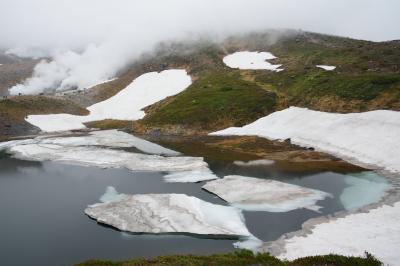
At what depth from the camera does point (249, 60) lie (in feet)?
545

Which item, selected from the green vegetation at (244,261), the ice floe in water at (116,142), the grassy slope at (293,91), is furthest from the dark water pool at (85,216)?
the grassy slope at (293,91)

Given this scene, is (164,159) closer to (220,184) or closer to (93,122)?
(220,184)

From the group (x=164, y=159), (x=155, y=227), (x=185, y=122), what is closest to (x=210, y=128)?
(x=185, y=122)

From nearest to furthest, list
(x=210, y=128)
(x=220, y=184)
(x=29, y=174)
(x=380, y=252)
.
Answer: (x=380, y=252) < (x=220, y=184) < (x=29, y=174) < (x=210, y=128)

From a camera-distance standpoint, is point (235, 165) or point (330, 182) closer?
point (330, 182)

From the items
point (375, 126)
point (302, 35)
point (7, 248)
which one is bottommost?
point (7, 248)

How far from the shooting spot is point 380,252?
25500mm

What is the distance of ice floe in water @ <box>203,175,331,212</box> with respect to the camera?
38.8 meters

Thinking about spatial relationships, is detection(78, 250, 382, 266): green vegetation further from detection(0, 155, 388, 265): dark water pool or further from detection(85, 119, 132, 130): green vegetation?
detection(85, 119, 132, 130): green vegetation

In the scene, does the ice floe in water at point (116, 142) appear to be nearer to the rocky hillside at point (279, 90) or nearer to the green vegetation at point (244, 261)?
the rocky hillside at point (279, 90)

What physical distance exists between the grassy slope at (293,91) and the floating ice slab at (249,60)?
7387 millimetres

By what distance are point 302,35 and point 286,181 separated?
5965 inches

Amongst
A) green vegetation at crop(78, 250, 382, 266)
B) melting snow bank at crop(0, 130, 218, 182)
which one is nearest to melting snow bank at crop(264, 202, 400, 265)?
green vegetation at crop(78, 250, 382, 266)

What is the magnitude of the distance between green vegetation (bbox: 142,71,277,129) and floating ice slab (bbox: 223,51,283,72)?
27.4 meters
